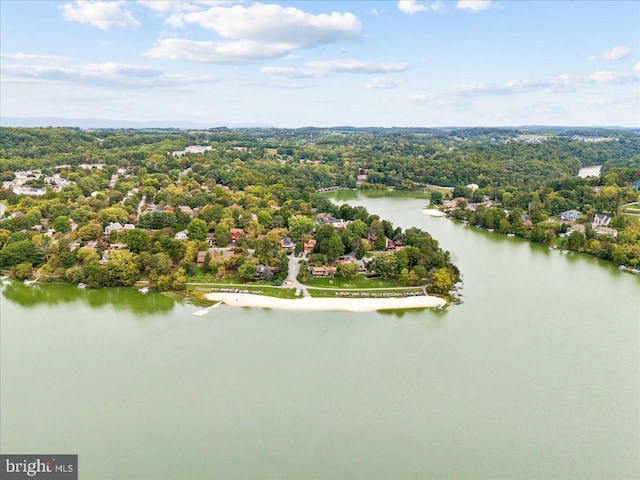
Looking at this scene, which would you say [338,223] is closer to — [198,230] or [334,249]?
[334,249]

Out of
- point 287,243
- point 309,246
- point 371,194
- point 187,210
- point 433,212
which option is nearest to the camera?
point 309,246

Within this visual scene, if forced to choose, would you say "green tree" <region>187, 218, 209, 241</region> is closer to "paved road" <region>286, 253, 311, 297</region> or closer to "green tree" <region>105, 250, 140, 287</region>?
"green tree" <region>105, 250, 140, 287</region>

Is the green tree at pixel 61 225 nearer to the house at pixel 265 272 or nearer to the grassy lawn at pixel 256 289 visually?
the grassy lawn at pixel 256 289

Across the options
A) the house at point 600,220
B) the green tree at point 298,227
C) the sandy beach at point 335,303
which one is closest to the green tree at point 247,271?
the sandy beach at point 335,303

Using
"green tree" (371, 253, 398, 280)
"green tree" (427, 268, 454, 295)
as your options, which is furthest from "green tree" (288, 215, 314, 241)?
"green tree" (427, 268, 454, 295)

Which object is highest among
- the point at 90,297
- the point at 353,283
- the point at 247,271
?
the point at 247,271

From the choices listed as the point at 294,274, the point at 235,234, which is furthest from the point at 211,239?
the point at 294,274
